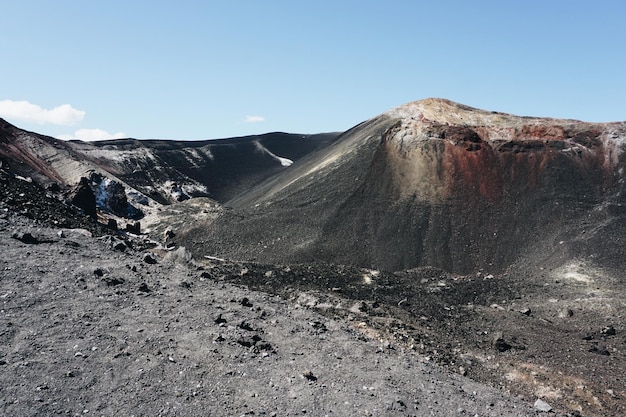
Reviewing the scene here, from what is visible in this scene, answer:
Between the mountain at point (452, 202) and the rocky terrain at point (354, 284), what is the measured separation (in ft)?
0.43

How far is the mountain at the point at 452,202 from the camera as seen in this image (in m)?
28.0

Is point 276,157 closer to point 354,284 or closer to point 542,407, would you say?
point 354,284

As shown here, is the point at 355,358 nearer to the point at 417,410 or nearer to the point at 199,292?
the point at 417,410

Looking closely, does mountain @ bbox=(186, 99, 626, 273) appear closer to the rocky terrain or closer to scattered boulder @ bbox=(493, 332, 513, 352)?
the rocky terrain

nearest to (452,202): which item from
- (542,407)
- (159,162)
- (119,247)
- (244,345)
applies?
(542,407)

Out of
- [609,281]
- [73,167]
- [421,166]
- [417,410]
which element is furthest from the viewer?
[73,167]

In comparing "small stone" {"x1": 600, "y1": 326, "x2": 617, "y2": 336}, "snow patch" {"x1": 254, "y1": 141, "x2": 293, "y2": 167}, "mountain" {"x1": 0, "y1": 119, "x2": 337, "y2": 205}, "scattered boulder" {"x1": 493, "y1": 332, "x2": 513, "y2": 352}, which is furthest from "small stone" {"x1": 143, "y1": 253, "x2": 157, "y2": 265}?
"snow patch" {"x1": 254, "y1": 141, "x2": 293, "y2": 167}

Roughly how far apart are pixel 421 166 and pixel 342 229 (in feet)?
28.7

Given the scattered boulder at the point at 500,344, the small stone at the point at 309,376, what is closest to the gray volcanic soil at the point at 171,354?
the small stone at the point at 309,376

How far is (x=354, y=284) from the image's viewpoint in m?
23.6

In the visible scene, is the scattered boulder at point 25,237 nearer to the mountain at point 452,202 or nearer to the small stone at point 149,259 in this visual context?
the small stone at point 149,259

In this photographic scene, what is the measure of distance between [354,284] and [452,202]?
1185 centimetres

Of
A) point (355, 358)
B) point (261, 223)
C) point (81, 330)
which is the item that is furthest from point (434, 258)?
point (81, 330)

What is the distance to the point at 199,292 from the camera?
13883mm
